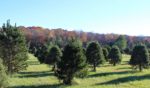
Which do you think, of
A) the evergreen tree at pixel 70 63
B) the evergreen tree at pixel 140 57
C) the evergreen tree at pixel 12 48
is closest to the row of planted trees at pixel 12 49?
the evergreen tree at pixel 12 48

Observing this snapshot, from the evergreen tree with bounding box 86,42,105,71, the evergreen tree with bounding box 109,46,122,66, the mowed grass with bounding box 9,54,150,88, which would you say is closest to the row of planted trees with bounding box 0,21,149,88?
the evergreen tree with bounding box 86,42,105,71

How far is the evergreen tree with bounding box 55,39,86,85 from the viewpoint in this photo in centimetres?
4450

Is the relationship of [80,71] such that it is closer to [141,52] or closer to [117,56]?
[141,52]

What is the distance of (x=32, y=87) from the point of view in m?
40.1

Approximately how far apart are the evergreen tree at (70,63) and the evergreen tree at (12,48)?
452 inches

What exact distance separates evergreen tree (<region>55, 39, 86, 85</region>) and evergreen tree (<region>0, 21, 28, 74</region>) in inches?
452

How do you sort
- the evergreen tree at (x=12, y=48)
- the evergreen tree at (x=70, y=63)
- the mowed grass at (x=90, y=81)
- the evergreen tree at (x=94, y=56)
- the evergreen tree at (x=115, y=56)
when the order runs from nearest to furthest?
1. the mowed grass at (x=90, y=81)
2. the evergreen tree at (x=70, y=63)
3. the evergreen tree at (x=12, y=48)
4. the evergreen tree at (x=94, y=56)
5. the evergreen tree at (x=115, y=56)

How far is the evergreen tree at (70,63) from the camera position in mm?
44500

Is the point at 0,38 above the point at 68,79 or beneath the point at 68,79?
above

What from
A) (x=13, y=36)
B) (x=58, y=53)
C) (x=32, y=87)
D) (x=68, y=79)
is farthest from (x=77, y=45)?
(x=58, y=53)

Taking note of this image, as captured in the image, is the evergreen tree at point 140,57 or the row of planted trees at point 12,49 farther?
the evergreen tree at point 140,57

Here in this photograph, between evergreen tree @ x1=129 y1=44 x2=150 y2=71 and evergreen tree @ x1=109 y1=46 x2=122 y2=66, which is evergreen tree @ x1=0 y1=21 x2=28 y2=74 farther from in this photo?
evergreen tree @ x1=109 y1=46 x2=122 y2=66

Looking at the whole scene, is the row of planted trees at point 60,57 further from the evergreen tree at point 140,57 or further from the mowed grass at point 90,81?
the mowed grass at point 90,81

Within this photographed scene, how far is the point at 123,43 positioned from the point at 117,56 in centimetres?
9566
